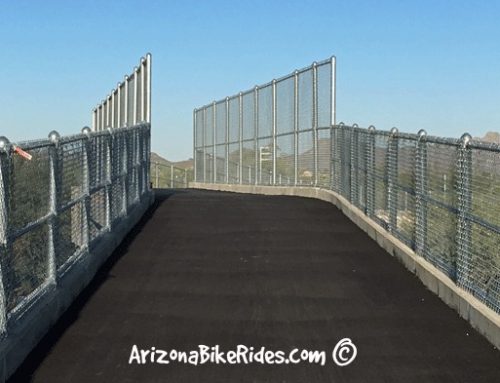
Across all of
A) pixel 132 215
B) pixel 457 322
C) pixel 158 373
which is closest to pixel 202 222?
pixel 132 215

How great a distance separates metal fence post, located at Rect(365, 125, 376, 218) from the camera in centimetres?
1430

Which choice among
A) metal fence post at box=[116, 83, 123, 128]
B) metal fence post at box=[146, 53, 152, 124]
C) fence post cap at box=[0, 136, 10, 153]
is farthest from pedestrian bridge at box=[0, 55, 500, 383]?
metal fence post at box=[116, 83, 123, 128]

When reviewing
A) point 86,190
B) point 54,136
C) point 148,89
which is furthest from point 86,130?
point 148,89

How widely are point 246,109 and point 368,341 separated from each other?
22219 mm

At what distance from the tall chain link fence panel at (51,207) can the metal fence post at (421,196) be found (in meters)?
3.87

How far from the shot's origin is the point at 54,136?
934cm

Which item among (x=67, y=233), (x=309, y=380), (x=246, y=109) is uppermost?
(x=246, y=109)

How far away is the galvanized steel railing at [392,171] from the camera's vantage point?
9.19m

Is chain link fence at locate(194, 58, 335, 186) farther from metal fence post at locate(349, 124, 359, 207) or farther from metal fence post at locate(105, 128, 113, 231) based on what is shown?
metal fence post at locate(105, 128, 113, 231)

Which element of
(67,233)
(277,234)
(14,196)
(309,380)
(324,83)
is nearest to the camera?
(309,380)

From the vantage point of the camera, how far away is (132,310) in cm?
930

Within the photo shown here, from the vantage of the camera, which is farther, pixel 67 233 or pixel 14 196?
pixel 67 233

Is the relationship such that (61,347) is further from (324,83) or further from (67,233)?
(324,83)

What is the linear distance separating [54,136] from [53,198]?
639 millimetres
